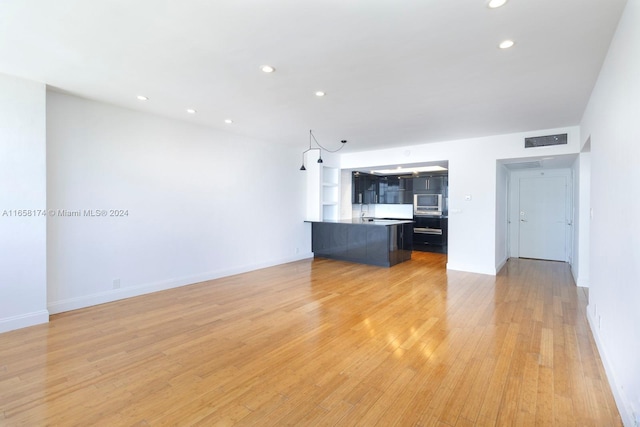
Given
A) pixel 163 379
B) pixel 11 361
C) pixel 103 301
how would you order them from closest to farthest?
pixel 163 379 → pixel 11 361 → pixel 103 301

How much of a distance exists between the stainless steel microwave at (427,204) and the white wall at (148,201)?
410cm

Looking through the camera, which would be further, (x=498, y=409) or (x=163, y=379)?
(x=163, y=379)

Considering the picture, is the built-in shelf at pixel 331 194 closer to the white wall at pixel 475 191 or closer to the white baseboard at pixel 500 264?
the white wall at pixel 475 191

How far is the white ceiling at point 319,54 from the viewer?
2061 millimetres

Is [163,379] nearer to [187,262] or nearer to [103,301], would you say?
[103,301]

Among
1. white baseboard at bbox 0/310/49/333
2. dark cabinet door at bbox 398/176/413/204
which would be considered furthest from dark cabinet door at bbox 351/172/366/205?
white baseboard at bbox 0/310/49/333

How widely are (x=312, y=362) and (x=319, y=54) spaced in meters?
2.60

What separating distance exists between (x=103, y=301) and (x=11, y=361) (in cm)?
154

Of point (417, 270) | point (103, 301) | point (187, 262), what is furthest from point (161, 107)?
point (417, 270)

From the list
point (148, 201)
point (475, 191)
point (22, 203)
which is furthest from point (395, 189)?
point (22, 203)

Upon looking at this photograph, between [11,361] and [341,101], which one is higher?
[341,101]

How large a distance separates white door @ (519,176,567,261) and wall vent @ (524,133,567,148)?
2.43m

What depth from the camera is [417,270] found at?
6.08 meters

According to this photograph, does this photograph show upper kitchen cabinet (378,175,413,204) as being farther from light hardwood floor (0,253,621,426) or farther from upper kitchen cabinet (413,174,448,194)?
light hardwood floor (0,253,621,426)
